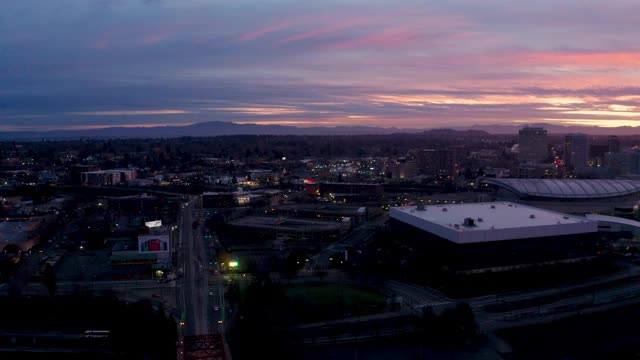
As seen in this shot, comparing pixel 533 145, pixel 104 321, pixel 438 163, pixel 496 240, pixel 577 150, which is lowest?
pixel 104 321

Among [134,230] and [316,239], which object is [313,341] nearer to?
[316,239]

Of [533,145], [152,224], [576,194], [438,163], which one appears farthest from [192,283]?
[533,145]

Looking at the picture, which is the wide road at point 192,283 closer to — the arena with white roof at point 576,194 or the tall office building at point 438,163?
the arena with white roof at point 576,194

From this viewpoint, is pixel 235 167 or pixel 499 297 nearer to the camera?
pixel 499 297

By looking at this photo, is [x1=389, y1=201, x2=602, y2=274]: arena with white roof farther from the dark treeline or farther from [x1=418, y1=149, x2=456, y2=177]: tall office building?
[x1=418, y1=149, x2=456, y2=177]: tall office building

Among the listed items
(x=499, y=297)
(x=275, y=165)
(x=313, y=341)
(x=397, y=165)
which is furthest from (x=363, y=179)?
(x=313, y=341)

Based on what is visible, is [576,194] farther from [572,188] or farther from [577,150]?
[577,150]

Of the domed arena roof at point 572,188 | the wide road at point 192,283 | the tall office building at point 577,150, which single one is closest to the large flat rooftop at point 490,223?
the wide road at point 192,283
